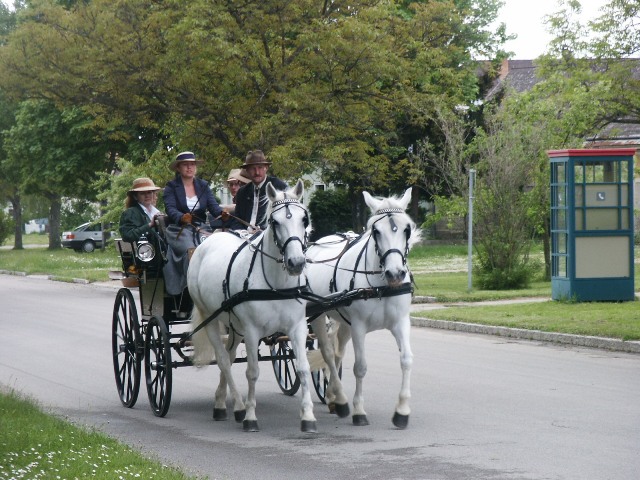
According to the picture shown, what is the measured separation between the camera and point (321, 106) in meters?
28.3

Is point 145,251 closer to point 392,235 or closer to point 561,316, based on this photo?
point 392,235

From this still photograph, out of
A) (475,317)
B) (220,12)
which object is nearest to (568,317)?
(475,317)

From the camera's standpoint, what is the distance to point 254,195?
1145 cm

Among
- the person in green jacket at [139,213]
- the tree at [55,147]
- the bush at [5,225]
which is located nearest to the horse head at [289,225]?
the person in green jacket at [139,213]

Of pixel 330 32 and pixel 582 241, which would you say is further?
pixel 330 32

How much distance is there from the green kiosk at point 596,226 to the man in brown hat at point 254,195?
11.1 m

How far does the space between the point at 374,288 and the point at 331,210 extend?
158ft

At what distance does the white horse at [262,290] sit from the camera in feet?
31.1

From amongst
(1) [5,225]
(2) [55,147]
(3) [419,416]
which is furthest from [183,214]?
(1) [5,225]

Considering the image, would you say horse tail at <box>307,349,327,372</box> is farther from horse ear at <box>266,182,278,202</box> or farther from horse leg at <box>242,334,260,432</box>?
horse ear at <box>266,182,278,202</box>

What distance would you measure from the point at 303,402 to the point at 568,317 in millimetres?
10276

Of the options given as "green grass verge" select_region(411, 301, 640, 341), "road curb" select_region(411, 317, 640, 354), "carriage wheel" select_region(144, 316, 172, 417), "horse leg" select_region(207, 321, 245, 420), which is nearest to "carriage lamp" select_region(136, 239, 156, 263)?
"carriage wheel" select_region(144, 316, 172, 417)

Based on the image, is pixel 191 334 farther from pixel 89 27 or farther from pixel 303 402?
pixel 89 27

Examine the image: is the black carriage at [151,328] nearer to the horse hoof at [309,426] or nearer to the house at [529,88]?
the horse hoof at [309,426]
